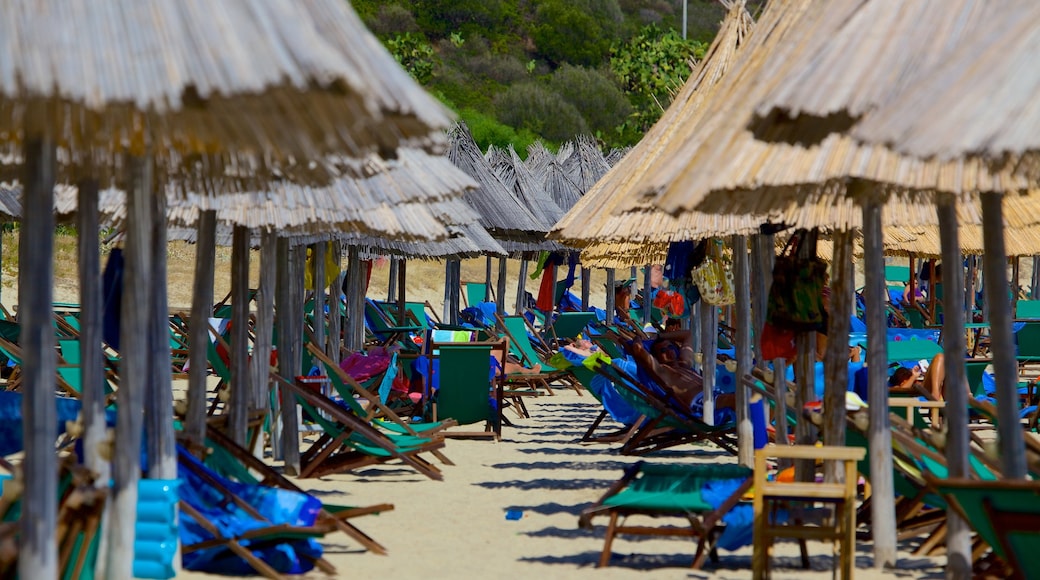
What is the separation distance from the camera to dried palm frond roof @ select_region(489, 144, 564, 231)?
17859 mm

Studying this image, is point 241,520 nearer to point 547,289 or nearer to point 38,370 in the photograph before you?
point 38,370

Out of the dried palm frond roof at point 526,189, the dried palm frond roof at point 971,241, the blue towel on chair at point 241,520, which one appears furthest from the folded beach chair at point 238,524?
the dried palm frond roof at point 526,189

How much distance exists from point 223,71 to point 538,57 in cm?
6690

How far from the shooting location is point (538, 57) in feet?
227

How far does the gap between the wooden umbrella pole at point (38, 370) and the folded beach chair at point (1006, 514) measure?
2.37 m

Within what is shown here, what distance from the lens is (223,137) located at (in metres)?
3.72

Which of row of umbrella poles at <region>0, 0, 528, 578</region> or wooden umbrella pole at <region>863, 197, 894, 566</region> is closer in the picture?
row of umbrella poles at <region>0, 0, 528, 578</region>

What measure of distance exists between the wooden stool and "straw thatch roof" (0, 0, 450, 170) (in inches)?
75.3

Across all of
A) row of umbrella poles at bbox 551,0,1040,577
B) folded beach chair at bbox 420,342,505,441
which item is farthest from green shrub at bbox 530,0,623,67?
row of umbrella poles at bbox 551,0,1040,577

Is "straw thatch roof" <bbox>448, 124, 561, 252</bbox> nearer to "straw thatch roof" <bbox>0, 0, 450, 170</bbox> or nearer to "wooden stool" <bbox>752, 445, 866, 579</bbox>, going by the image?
"wooden stool" <bbox>752, 445, 866, 579</bbox>

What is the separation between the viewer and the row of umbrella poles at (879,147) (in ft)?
11.5

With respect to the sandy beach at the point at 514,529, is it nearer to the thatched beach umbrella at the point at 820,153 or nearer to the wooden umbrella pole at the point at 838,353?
the wooden umbrella pole at the point at 838,353

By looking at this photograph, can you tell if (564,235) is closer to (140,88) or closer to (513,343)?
(140,88)

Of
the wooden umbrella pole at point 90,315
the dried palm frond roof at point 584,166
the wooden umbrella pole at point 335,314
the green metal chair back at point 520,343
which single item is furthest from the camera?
the dried palm frond roof at point 584,166
